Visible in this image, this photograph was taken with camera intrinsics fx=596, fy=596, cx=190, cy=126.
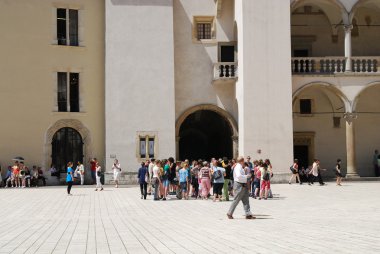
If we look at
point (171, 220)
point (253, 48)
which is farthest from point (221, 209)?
point (253, 48)

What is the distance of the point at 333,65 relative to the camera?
33812 mm

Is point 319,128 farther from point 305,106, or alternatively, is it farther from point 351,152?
point 351,152

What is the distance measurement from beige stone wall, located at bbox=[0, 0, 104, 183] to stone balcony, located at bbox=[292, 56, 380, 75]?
37.1 ft

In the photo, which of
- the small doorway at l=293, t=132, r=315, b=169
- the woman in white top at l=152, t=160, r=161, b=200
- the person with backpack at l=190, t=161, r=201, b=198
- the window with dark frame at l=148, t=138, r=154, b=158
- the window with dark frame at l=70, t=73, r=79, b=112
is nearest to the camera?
the woman in white top at l=152, t=160, r=161, b=200

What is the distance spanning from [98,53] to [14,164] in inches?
302

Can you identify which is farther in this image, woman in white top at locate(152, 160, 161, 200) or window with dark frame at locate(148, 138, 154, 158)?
window with dark frame at locate(148, 138, 154, 158)

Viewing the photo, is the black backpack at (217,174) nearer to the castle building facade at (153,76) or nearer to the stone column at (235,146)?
the castle building facade at (153,76)

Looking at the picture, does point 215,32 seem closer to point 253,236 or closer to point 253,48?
point 253,48

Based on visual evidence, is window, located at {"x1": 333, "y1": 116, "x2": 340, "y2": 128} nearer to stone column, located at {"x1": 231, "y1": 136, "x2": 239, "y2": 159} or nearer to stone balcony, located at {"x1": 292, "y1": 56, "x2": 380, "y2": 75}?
stone balcony, located at {"x1": 292, "y1": 56, "x2": 380, "y2": 75}

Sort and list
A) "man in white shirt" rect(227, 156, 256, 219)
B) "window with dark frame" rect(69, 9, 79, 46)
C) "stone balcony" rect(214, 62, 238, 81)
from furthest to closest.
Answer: "window with dark frame" rect(69, 9, 79, 46)
"stone balcony" rect(214, 62, 238, 81)
"man in white shirt" rect(227, 156, 256, 219)

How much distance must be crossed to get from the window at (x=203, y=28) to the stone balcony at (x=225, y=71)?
1908 mm

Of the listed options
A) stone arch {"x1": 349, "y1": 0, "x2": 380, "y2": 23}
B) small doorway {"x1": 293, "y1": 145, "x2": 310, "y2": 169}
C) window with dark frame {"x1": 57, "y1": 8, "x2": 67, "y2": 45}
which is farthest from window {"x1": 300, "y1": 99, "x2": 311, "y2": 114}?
window with dark frame {"x1": 57, "y1": 8, "x2": 67, "y2": 45}

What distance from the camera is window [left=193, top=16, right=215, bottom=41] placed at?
3441 centimetres

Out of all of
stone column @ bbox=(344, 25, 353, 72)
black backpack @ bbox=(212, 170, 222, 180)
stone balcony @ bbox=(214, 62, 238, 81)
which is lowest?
black backpack @ bbox=(212, 170, 222, 180)
